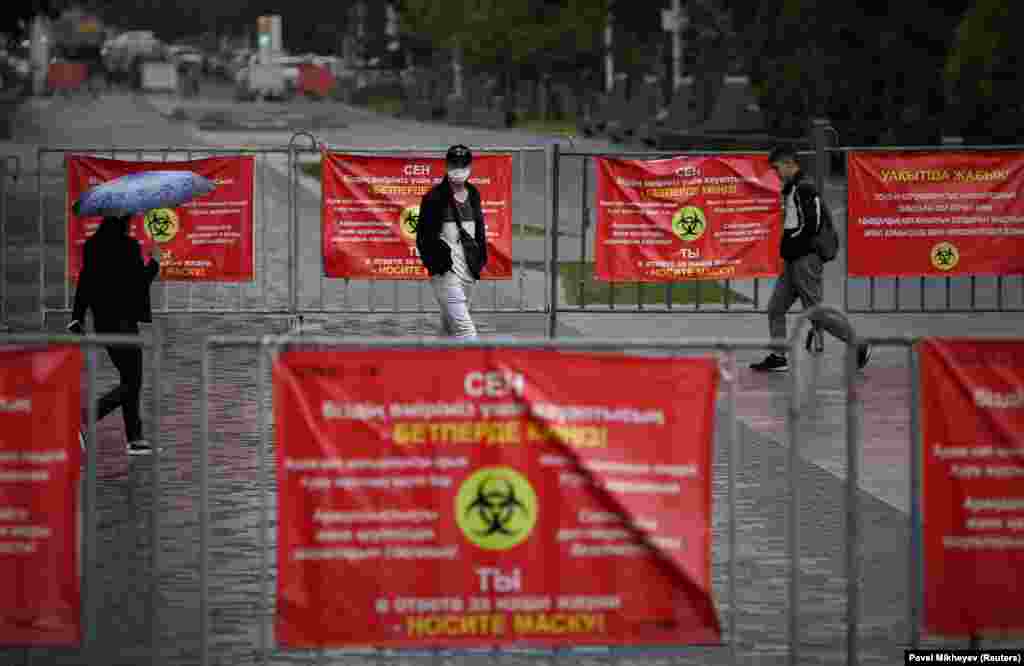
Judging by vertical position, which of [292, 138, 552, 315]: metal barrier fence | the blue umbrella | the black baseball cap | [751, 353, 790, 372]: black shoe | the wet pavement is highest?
the black baseball cap

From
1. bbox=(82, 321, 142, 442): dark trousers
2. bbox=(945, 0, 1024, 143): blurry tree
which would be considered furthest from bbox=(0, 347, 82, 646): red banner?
bbox=(945, 0, 1024, 143): blurry tree

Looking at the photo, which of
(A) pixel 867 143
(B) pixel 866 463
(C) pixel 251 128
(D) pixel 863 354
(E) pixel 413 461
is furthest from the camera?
(C) pixel 251 128

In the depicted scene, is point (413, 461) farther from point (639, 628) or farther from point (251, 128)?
point (251, 128)

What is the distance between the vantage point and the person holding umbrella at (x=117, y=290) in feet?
41.5

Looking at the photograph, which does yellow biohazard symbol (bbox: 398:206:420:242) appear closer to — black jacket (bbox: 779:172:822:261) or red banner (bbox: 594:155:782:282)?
red banner (bbox: 594:155:782:282)

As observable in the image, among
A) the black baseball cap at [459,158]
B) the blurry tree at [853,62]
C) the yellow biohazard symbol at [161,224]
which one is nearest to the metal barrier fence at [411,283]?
the yellow biohazard symbol at [161,224]

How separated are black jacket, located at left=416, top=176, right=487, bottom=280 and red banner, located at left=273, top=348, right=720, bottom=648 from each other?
6.58 meters

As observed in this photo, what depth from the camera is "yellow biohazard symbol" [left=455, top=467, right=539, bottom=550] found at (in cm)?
752

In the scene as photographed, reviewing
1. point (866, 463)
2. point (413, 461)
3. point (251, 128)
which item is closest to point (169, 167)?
point (866, 463)

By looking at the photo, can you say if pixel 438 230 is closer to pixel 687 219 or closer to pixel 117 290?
pixel 117 290

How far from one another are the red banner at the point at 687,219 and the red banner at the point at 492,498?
987 centimetres

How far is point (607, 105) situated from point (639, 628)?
5787 cm

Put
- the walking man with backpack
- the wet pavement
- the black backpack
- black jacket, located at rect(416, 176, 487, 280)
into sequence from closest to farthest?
the wet pavement < black jacket, located at rect(416, 176, 487, 280) < the walking man with backpack < the black backpack

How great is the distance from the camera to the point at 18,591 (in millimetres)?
7688
